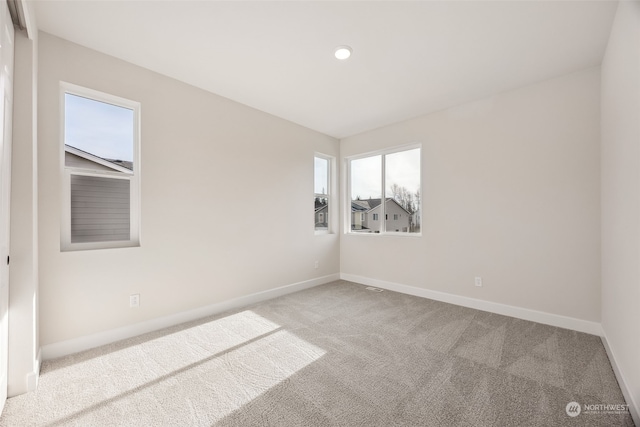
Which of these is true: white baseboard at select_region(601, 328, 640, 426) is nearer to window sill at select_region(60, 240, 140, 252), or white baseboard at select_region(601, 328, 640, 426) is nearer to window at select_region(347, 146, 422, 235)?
window at select_region(347, 146, 422, 235)

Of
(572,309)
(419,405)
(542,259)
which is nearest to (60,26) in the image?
(419,405)

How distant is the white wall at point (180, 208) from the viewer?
2283mm

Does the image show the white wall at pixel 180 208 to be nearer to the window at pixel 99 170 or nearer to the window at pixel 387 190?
the window at pixel 99 170

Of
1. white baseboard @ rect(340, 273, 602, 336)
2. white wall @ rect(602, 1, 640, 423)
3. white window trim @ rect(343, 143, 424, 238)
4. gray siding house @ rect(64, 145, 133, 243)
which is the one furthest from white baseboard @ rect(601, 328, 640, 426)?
gray siding house @ rect(64, 145, 133, 243)

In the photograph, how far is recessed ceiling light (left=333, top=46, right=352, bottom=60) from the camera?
239 centimetres

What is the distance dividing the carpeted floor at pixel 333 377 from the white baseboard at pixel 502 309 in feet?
0.33

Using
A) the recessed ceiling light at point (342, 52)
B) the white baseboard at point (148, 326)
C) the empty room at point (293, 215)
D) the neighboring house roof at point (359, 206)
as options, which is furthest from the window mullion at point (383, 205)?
the recessed ceiling light at point (342, 52)

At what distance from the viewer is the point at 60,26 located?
218 centimetres

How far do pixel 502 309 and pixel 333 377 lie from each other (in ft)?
7.89

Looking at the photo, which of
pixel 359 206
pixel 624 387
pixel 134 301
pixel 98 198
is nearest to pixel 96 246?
pixel 98 198

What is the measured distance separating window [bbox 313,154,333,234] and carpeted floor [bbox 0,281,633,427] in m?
2.10

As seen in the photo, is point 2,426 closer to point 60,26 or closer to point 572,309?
point 60,26

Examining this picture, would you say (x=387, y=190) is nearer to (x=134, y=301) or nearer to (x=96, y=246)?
(x=134, y=301)

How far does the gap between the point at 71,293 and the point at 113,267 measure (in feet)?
1.13
